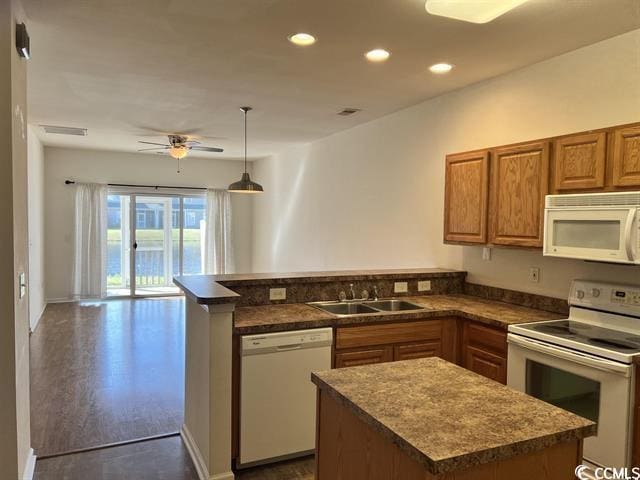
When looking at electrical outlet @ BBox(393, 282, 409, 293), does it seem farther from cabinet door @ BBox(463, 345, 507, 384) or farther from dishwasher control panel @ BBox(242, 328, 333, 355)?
dishwasher control panel @ BBox(242, 328, 333, 355)

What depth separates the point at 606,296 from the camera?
2686mm

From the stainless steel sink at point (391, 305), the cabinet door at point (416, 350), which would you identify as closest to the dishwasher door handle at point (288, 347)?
the cabinet door at point (416, 350)

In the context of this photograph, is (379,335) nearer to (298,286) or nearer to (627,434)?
(298,286)

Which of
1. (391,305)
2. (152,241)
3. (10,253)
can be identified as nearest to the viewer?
(10,253)

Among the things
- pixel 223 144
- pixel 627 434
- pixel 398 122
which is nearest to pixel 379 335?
pixel 627 434

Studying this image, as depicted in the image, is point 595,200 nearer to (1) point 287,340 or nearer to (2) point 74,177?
(1) point 287,340

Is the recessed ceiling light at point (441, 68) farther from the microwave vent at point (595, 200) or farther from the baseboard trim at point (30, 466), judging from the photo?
the baseboard trim at point (30, 466)

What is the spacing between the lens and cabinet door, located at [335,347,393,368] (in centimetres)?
292

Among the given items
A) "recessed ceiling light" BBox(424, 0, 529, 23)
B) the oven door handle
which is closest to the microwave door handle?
the oven door handle

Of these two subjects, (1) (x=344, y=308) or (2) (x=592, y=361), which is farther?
(1) (x=344, y=308)

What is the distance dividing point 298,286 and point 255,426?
1.04m

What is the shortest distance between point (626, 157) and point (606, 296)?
826 millimetres

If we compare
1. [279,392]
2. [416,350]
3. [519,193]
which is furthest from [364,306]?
[519,193]

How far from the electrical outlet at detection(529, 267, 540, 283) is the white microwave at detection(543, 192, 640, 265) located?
1.88 ft
